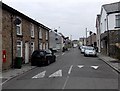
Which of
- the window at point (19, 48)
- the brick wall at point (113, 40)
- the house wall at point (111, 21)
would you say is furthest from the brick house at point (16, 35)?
the house wall at point (111, 21)

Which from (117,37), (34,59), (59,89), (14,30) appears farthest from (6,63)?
(117,37)

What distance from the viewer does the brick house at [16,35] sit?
2050 cm

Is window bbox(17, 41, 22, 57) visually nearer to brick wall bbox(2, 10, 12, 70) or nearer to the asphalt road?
brick wall bbox(2, 10, 12, 70)

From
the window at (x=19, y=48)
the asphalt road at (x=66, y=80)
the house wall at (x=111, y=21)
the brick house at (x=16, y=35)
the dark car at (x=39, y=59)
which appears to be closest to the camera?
the asphalt road at (x=66, y=80)

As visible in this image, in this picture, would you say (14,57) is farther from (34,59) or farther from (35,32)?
(35,32)

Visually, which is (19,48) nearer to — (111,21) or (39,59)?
(39,59)

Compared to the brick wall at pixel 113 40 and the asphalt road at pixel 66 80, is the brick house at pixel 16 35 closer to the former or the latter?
the asphalt road at pixel 66 80

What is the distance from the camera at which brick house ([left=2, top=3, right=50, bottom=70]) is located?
67.3ft

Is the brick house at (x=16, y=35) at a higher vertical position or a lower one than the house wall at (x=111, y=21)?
lower

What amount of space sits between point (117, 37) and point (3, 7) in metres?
20.2

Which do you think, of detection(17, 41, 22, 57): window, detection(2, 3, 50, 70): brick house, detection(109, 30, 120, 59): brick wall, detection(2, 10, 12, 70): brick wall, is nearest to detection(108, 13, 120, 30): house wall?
detection(109, 30, 120, 59): brick wall

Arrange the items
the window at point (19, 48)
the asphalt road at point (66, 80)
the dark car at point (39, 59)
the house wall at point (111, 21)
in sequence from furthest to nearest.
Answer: the house wall at point (111, 21)
the dark car at point (39, 59)
the window at point (19, 48)
the asphalt road at point (66, 80)

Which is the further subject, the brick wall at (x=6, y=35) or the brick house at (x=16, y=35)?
the brick house at (x=16, y=35)

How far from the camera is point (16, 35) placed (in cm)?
2366
